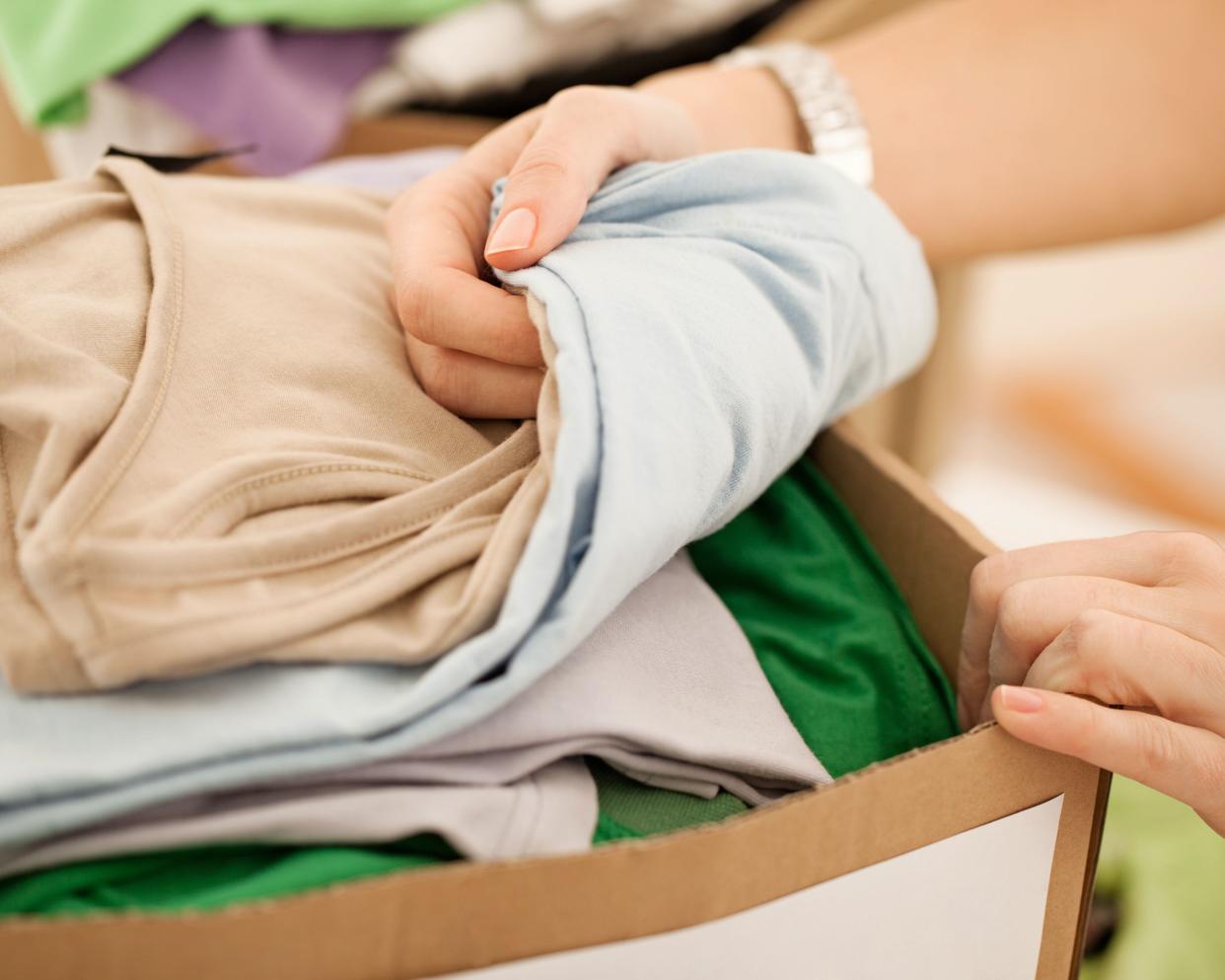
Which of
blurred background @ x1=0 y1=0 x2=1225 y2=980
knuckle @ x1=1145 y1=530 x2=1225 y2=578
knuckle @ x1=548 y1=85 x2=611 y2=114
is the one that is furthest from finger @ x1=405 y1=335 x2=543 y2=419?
blurred background @ x1=0 y1=0 x2=1225 y2=980

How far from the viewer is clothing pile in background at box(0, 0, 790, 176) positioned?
0.65 meters

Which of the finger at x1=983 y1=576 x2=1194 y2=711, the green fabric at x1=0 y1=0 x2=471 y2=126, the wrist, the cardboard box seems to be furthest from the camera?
the green fabric at x1=0 y1=0 x2=471 y2=126

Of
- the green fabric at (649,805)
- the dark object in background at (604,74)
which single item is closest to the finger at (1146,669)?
the green fabric at (649,805)

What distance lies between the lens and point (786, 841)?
0.25 meters

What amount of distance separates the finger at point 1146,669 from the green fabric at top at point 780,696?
0.27 ft

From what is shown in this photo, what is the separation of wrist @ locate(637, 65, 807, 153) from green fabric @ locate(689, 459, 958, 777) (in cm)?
20

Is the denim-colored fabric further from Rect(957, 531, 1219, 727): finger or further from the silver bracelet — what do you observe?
the silver bracelet

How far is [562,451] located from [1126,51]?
1.69 feet

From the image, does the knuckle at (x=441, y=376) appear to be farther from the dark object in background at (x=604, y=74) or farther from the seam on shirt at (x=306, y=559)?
the dark object in background at (x=604, y=74)

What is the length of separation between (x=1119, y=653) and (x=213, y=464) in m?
0.27

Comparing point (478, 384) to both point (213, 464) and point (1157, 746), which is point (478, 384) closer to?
point (213, 464)

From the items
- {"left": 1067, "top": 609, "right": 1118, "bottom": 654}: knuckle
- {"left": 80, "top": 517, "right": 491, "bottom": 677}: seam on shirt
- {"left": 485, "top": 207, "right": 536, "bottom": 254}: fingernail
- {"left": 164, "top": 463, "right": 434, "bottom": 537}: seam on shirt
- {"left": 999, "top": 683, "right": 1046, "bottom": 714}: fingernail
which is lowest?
{"left": 999, "top": 683, "right": 1046, "bottom": 714}: fingernail

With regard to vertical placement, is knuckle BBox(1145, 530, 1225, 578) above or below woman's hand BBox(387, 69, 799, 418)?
below

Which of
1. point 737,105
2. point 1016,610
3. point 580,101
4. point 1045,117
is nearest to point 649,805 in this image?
point 1016,610
